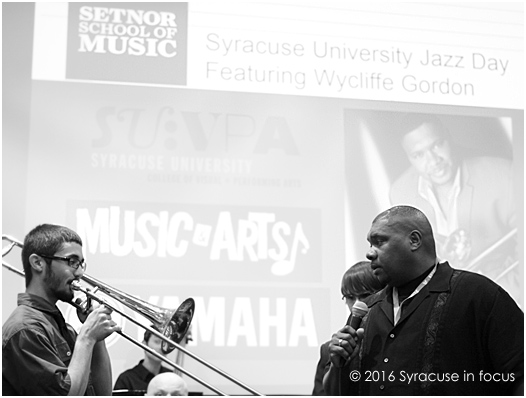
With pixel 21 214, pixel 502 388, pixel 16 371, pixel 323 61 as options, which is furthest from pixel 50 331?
pixel 323 61

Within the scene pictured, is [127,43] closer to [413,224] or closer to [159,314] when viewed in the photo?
[159,314]

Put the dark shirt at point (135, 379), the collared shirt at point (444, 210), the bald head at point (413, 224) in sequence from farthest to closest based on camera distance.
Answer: the collared shirt at point (444, 210) < the dark shirt at point (135, 379) < the bald head at point (413, 224)

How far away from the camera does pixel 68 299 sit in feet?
9.64

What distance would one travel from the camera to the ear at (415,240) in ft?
9.67

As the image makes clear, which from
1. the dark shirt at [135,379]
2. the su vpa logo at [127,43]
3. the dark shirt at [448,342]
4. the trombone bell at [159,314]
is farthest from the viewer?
the su vpa logo at [127,43]

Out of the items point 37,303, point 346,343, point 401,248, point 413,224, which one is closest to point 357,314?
point 346,343

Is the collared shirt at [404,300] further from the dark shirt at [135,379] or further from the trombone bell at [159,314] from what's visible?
the dark shirt at [135,379]

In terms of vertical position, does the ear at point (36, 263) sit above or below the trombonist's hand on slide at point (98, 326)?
above

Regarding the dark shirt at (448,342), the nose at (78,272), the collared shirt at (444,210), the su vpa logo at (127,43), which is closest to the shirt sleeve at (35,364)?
the nose at (78,272)

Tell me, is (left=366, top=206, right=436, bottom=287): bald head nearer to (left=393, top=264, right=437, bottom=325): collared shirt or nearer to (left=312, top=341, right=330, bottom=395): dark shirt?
(left=393, top=264, right=437, bottom=325): collared shirt

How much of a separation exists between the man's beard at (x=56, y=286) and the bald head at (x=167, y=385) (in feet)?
3.04

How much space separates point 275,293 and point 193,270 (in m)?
0.45

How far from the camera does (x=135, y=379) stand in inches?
150

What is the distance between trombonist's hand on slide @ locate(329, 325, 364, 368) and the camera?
9.12 feet
